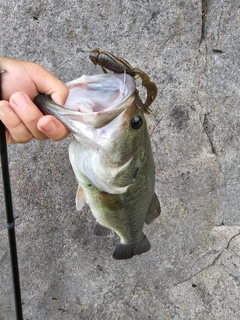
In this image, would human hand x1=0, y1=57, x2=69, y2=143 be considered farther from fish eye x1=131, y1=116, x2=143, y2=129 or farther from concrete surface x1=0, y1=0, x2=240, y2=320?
concrete surface x1=0, y1=0, x2=240, y2=320

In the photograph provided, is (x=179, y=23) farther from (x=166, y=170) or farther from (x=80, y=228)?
(x=80, y=228)

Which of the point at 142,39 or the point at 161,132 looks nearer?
the point at 142,39

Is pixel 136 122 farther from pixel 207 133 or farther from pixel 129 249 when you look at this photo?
pixel 207 133

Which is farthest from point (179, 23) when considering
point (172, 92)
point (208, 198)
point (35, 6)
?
point (208, 198)

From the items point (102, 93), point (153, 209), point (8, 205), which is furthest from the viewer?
point (153, 209)

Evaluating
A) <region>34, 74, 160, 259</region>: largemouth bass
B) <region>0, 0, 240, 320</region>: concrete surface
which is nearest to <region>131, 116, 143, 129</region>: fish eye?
<region>34, 74, 160, 259</region>: largemouth bass

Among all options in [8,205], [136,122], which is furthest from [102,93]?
[8,205]

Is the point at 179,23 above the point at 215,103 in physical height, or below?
above
